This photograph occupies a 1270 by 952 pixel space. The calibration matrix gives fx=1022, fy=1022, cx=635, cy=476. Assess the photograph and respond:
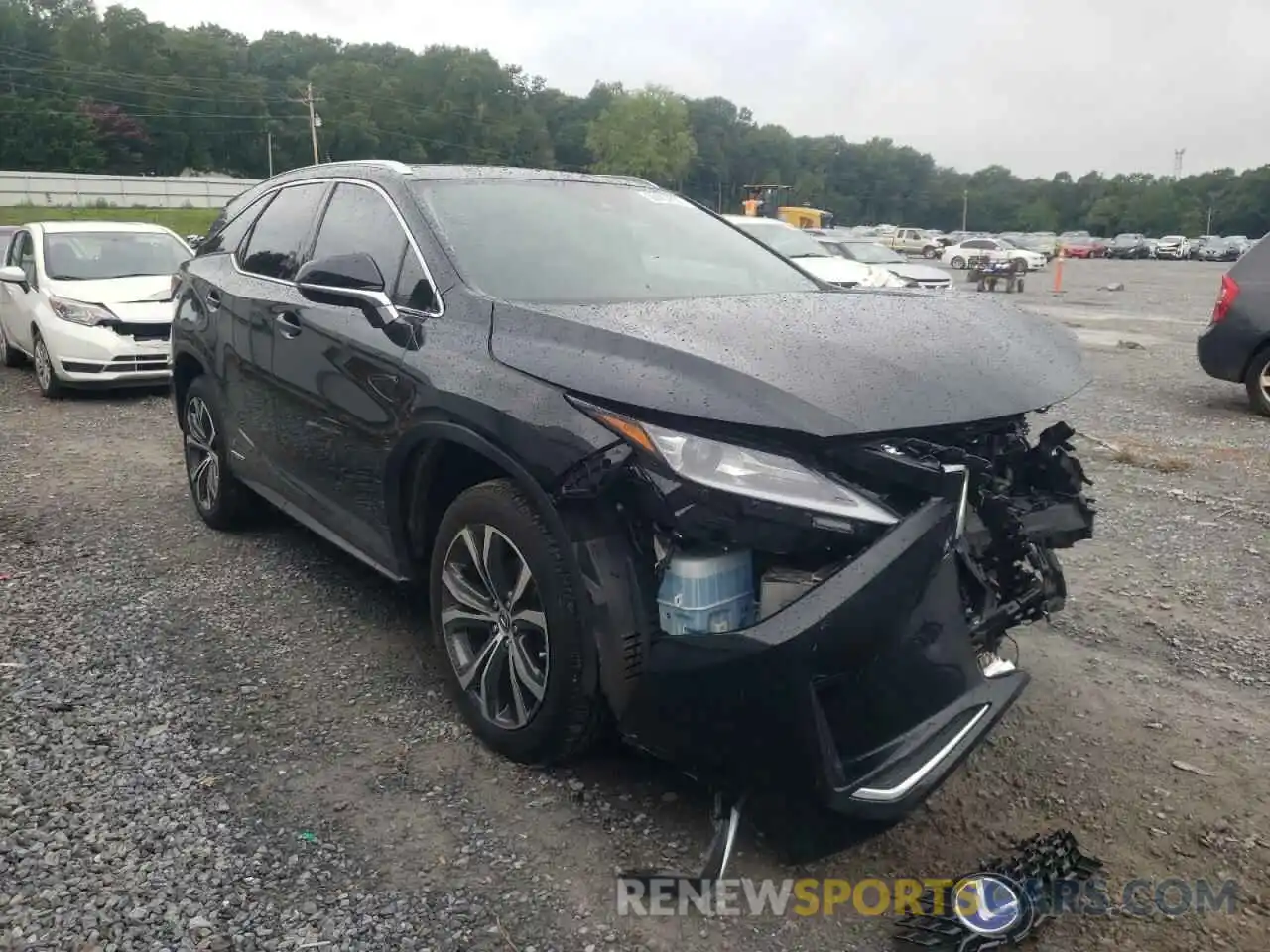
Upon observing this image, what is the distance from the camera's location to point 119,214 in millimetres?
54219

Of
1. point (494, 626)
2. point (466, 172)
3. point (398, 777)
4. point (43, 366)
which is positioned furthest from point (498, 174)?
point (43, 366)

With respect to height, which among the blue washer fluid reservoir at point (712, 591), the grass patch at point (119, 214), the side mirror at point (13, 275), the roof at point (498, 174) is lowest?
the blue washer fluid reservoir at point (712, 591)

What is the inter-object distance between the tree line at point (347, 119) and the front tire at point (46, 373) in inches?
3248

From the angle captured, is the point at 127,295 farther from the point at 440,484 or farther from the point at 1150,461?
the point at 1150,461

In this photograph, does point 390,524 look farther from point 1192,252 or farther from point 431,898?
point 1192,252

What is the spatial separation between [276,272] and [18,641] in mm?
1825

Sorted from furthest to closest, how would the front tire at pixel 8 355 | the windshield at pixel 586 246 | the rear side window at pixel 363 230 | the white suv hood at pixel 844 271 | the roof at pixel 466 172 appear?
the white suv hood at pixel 844 271
the front tire at pixel 8 355
the roof at pixel 466 172
the rear side window at pixel 363 230
the windshield at pixel 586 246

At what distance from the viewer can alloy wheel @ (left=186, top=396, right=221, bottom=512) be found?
522cm

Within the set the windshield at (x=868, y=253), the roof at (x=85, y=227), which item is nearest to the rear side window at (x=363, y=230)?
the roof at (x=85, y=227)

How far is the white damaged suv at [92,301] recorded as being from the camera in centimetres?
923

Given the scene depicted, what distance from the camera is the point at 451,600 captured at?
10.6ft

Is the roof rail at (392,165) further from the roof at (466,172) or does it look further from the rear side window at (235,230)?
the rear side window at (235,230)

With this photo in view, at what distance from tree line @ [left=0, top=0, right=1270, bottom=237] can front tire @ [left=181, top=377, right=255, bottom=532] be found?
3433 inches

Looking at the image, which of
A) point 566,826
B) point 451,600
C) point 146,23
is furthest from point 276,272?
point 146,23
